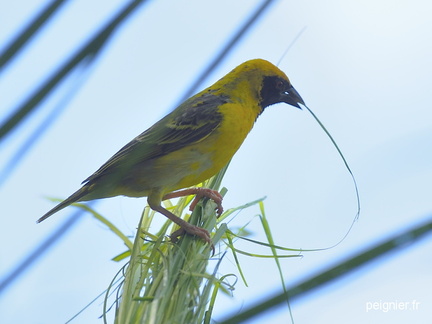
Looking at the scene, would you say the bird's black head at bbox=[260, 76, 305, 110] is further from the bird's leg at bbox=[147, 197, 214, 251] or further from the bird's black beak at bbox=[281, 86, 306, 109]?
the bird's leg at bbox=[147, 197, 214, 251]

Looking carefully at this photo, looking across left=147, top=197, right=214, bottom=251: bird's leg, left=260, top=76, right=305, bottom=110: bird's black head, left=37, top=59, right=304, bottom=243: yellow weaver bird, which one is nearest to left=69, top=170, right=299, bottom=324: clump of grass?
left=147, top=197, right=214, bottom=251: bird's leg

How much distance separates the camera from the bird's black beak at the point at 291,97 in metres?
4.35

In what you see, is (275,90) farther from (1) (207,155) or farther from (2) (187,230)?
(2) (187,230)

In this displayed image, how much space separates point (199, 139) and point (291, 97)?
34.9 inches

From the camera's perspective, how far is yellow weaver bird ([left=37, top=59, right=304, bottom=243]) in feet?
12.1

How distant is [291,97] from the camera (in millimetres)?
4363

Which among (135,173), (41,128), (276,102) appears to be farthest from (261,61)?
(41,128)

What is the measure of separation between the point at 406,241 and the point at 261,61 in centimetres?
394

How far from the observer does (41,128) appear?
624 millimetres

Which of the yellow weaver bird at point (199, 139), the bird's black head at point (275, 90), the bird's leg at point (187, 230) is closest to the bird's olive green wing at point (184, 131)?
the yellow weaver bird at point (199, 139)

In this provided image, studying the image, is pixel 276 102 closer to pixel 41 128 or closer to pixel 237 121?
pixel 237 121

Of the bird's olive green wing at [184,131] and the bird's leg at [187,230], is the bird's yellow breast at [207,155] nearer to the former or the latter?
the bird's olive green wing at [184,131]

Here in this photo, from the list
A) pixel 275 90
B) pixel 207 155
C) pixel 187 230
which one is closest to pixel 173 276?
pixel 187 230

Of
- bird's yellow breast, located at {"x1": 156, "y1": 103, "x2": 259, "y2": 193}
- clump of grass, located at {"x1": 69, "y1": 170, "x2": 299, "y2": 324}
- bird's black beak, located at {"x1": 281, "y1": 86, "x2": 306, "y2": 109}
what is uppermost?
bird's black beak, located at {"x1": 281, "y1": 86, "x2": 306, "y2": 109}
